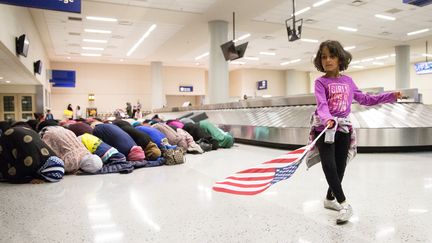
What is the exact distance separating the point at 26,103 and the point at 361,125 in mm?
19051

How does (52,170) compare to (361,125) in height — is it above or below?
below

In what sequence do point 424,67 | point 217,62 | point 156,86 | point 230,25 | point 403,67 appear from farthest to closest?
point 156,86
point 424,67
point 403,67
point 230,25
point 217,62

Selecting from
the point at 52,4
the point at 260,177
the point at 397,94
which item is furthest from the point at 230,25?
the point at 260,177

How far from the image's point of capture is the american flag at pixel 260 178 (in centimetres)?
147

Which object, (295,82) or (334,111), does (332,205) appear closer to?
(334,111)

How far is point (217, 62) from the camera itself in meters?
12.7

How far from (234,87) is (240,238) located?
27.6 metres

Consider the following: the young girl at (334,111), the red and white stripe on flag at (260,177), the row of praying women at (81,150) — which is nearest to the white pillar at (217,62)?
the row of praying women at (81,150)

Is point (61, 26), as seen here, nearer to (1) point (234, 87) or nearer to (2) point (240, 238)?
(2) point (240, 238)

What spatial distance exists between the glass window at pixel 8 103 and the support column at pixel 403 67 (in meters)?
22.5

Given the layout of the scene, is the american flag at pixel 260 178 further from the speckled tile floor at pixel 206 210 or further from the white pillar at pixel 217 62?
the white pillar at pixel 217 62

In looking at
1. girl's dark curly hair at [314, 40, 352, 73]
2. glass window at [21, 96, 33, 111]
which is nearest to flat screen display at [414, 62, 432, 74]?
girl's dark curly hair at [314, 40, 352, 73]

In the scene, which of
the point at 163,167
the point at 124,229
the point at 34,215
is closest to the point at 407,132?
the point at 163,167

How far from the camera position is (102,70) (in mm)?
24344
